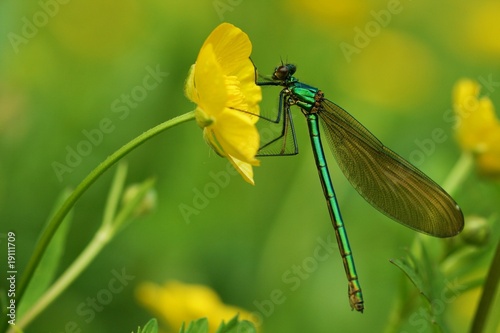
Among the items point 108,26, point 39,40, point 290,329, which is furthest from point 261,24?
point 290,329

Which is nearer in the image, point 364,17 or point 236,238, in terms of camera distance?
point 236,238

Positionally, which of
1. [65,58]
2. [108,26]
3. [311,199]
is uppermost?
[108,26]

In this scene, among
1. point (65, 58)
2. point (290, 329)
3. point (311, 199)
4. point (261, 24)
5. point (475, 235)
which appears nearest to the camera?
point (475, 235)

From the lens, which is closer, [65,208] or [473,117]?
[65,208]

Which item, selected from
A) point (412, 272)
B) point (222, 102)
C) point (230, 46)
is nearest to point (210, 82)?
point (222, 102)

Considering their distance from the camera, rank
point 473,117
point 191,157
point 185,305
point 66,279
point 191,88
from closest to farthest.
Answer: point 191,88, point 66,279, point 473,117, point 185,305, point 191,157

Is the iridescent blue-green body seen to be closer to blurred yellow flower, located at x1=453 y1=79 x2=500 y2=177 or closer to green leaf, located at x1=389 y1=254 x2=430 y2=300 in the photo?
blurred yellow flower, located at x1=453 y1=79 x2=500 y2=177

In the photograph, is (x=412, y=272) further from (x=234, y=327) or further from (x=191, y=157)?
(x=191, y=157)

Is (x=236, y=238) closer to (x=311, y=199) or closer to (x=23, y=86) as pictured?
(x=311, y=199)
